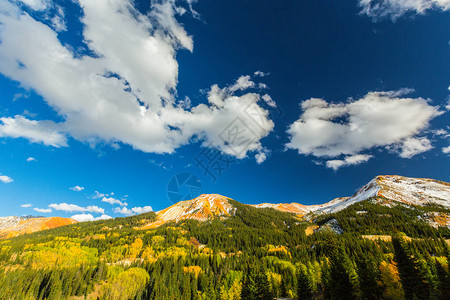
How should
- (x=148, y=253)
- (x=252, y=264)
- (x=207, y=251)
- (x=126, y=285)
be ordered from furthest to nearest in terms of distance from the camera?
1. (x=207, y=251)
2. (x=148, y=253)
3. (x=252, y=264)
4. (x=126, y=285)

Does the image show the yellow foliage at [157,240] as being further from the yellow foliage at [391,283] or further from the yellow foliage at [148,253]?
the yellow foliage at [391,283]

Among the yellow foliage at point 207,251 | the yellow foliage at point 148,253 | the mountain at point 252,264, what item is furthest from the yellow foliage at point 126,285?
the yellow foliage at point 207,251

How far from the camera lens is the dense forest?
42438 mm

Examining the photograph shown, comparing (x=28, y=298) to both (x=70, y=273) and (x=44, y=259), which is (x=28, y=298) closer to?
(x=70, y=273)

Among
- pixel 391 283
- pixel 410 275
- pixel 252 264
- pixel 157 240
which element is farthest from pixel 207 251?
→ pixel 410 275

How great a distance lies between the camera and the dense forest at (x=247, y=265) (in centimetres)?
4244

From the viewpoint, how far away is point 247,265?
96.4 metres

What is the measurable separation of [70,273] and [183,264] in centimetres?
6006

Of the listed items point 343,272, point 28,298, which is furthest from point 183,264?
point 343,272

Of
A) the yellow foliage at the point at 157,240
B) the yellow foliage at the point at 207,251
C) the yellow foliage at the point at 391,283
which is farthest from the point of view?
the yellow foliage at the point at 157,240

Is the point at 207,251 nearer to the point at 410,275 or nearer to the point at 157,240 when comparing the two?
the point at 157,240

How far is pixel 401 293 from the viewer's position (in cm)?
4428

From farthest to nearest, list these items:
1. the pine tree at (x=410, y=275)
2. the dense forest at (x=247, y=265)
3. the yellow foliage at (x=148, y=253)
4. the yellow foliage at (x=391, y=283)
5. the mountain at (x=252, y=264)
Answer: the yellow foliage at (x=148, y=253), the yellow foliage at (x=391, y=283), the mountain at (x=252, y=264), the dense forest at (x=247, y=265), the pine tree at (x=410, y=275)

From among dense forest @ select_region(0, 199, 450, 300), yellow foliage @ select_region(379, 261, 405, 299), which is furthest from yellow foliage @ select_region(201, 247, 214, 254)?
yellow foliage @ select_region(379, 261, 405, 299)
